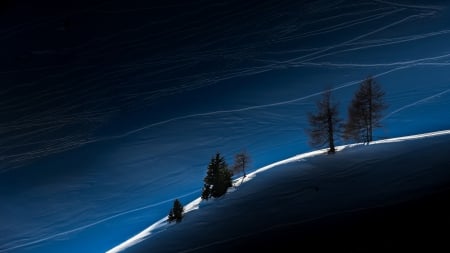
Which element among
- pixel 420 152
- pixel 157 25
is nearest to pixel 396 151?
pixel 420 152

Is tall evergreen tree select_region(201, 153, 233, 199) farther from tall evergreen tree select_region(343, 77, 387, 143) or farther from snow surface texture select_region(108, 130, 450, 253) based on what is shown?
tall evergreen tree select_region(343, 77, 387, 143)

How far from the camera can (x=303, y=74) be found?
11703mm

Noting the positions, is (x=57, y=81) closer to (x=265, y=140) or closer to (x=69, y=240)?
(x=69, y=240)

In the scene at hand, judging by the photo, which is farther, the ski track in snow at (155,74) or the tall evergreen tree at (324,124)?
the ski track in snow at (155,74)

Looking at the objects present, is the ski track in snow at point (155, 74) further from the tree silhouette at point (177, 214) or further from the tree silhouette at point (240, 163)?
the tree silhouette at point (177, 214)

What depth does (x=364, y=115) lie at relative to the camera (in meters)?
7.51

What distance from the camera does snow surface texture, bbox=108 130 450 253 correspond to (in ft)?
14.6

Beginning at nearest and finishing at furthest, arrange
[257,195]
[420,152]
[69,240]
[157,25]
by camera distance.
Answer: [257,195], [420,152], [69,240], [157,25]

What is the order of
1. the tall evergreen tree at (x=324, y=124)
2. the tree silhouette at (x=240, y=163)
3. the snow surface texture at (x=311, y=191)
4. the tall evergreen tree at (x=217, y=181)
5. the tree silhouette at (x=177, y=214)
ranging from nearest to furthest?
the snow surface texture at (x=311, y=191) < the tree silhouette at (x=177, y=214) < the tall evergreen tree at (x=217, y=181) < the tree silhouette at (x=240, y=163) < the tall evergreen tree at (x=324, y=124)

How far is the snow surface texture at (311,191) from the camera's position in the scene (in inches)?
175

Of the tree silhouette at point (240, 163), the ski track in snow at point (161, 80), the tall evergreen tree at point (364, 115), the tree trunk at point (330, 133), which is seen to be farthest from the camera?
the ski track in snow at point (161, 80)

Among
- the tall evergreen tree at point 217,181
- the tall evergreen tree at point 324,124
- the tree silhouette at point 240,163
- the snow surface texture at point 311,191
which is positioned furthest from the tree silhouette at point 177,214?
the tall evergreen tree at point 324,124

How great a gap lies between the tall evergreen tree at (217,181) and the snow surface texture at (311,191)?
0.17m

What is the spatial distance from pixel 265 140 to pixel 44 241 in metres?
6.56
